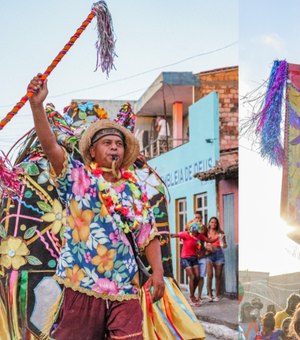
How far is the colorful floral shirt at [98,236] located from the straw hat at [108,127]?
23 centimetres

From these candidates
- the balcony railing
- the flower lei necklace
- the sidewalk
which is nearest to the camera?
the flower lei necklace

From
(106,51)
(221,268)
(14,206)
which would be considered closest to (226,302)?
(221,268)

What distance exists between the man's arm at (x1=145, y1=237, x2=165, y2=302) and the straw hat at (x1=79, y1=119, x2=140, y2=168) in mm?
489

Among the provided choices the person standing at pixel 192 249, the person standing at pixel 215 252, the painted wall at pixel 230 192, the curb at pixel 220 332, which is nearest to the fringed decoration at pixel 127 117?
the curb at pixel 220 332

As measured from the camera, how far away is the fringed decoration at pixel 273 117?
6.39m

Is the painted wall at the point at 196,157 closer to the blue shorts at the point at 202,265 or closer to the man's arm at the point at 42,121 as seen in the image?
the blue shorts at the point at 202,265

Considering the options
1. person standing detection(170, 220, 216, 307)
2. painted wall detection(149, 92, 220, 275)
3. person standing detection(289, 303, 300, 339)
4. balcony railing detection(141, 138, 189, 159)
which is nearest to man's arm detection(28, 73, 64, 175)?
person standing detection(289, 303, 300, 339)

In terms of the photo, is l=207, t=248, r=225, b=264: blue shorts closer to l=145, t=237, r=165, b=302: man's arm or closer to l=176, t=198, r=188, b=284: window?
l=176, t=198, r=188, b=284: window

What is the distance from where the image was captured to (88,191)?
15.5ft

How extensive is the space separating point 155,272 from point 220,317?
7187mm

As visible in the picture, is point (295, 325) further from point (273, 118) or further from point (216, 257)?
A: point (216, 257)

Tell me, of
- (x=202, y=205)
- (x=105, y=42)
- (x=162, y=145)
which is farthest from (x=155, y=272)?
(x=162, y=145)

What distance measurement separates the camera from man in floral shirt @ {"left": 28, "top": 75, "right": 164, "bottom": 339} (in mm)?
4555

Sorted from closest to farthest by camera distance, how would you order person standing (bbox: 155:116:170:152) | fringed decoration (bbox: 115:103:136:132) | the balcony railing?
fringed decoration (bbox: 115:103:136:132) < the balcony railing < person standing (bbox: 155:116:170:152)
